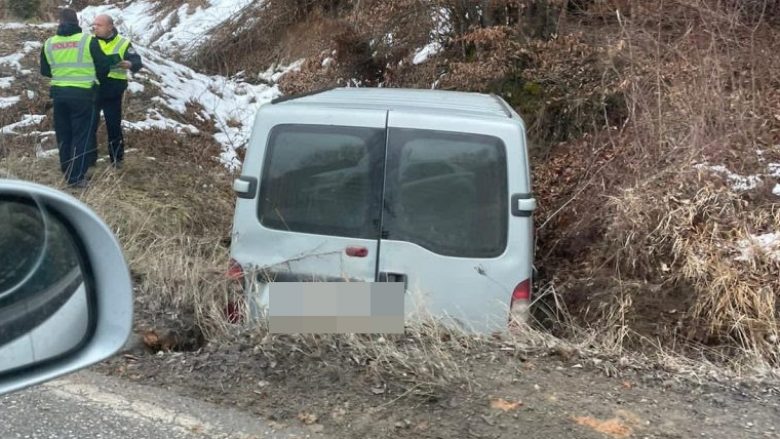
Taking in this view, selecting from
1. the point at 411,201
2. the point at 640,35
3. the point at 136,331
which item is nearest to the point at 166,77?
the point at 640,35

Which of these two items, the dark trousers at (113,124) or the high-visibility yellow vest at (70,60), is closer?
the high-visibility yellow vest at (70,60)

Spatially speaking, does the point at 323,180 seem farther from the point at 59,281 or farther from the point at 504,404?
the point at 59,281

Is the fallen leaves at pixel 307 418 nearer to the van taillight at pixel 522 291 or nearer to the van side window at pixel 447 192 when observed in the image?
the van side window at pixel 447 192

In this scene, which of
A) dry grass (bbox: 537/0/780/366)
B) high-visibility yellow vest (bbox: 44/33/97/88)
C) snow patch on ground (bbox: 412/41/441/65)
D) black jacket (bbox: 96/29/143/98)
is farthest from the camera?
snow patch on ground (bbox: 412/41/441/65)

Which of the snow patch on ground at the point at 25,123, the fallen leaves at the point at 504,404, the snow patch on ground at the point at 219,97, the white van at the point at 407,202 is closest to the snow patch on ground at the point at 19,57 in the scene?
the snow patch on ground at the point at 25,123

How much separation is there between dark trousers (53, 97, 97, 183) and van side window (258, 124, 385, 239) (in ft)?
13.9

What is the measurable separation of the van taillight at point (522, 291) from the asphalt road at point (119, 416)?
1.23 meters

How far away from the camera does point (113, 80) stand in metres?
8.00

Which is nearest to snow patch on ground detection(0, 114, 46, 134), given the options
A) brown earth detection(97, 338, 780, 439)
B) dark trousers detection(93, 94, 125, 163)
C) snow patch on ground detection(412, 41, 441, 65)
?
dark trousers detection(93, 94, 125, 163)

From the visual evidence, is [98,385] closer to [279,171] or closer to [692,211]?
[279,171]

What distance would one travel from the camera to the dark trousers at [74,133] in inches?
293

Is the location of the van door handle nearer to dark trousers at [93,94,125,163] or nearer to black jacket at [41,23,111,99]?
black jacket at [41,23,111,99]

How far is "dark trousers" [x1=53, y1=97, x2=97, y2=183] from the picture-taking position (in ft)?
24.4

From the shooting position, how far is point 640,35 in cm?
733
